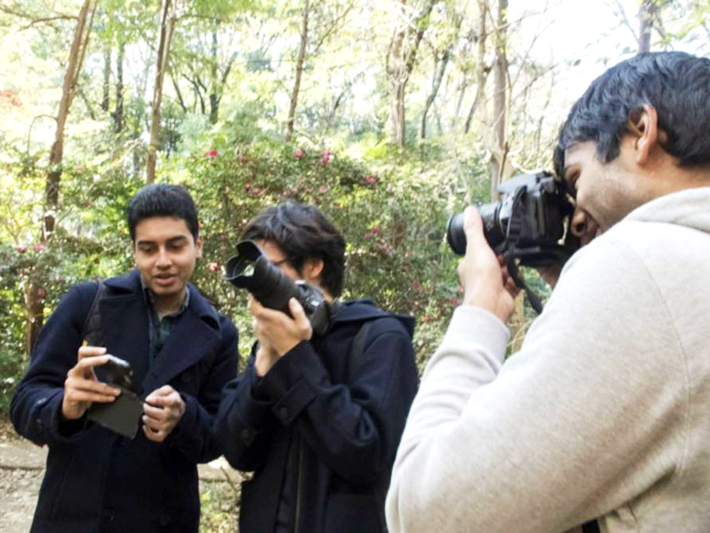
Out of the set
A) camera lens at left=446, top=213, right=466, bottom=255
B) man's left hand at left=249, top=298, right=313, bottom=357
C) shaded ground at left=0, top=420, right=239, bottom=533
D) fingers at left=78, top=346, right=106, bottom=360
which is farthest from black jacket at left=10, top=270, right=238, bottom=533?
shaded ground at left=0, top=420, right=239, bottom=533

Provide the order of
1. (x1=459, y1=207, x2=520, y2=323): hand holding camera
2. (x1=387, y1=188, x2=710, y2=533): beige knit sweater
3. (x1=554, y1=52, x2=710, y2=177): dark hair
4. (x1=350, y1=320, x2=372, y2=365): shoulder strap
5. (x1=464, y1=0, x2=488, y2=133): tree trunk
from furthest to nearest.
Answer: (x1=464, y1=0, x2=488, y2=133): tree trunk < (x1=350, y1=320, x2=372, y2=365): shoulder strap < (x1=459, y1=207, x2=520, y2=323): hand holding camera < (x1=554, y1=52, x2=710, y2=177): dark hair < (x1=387, y1=188, x2=710, y2=533): beige knit sweater

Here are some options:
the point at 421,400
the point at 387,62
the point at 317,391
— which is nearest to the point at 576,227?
the point at 421,400

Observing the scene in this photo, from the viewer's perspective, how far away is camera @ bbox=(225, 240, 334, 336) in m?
1.69

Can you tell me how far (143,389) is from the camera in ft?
7.41

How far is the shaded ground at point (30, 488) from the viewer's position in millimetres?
4699

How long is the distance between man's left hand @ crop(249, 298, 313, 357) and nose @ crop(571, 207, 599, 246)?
2.41ft

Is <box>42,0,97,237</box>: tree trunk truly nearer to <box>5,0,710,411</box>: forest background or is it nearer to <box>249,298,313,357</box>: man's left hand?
<box>5,0,710,411</box>: forest background

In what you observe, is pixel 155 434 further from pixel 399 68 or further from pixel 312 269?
pixel 399 68

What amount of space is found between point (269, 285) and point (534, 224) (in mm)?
680

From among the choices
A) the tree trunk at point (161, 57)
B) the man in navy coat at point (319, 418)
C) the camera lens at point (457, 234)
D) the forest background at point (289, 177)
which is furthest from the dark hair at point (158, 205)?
the tree trunk at point (161, 57)

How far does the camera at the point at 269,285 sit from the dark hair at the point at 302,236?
0.74 ft

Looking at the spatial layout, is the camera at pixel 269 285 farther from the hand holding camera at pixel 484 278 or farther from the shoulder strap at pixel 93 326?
the shoulder strap at pixel 93 326

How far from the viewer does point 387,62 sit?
11.6 meters

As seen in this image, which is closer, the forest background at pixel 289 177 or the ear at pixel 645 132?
the ear at pixel 645 132
